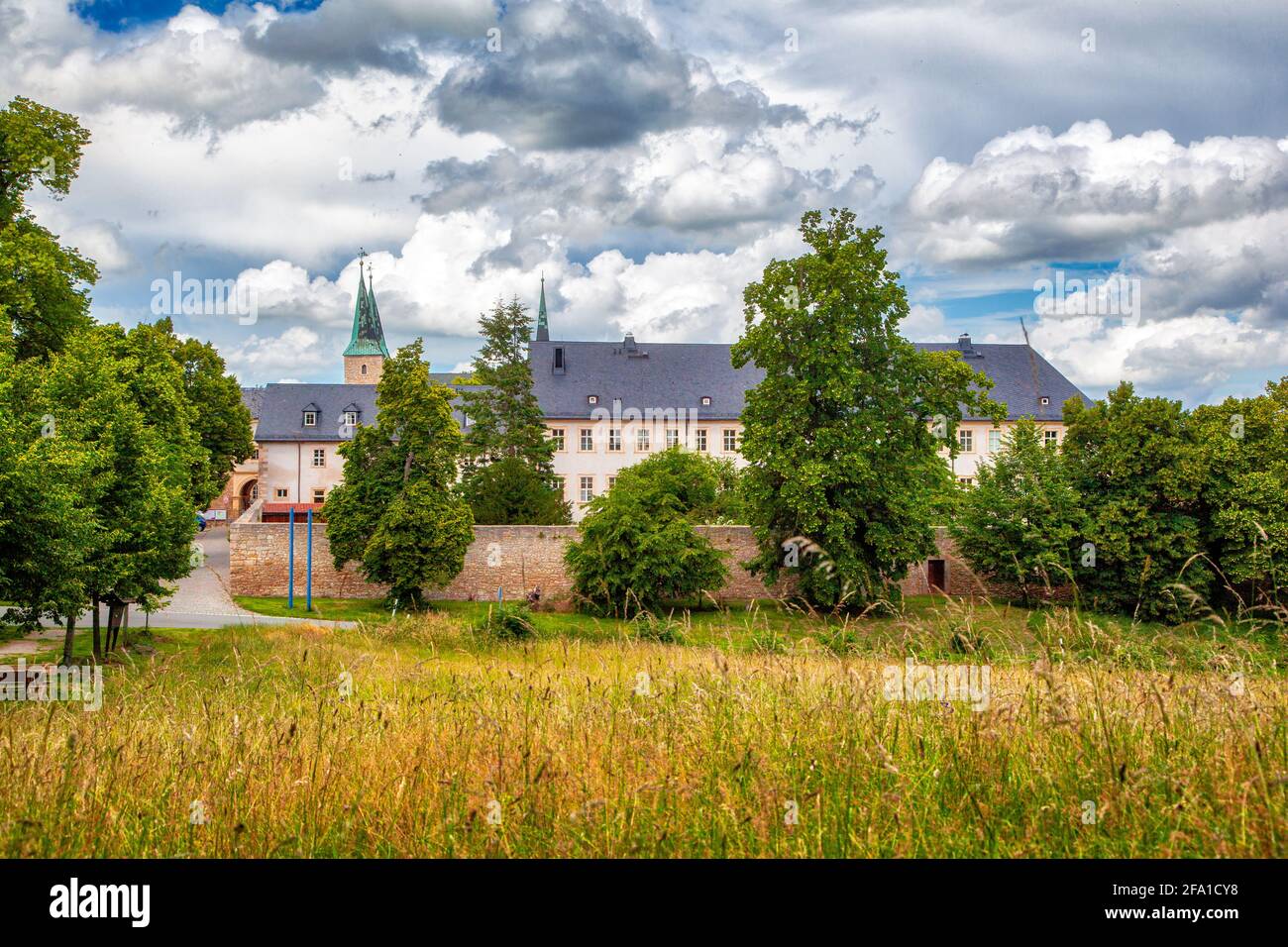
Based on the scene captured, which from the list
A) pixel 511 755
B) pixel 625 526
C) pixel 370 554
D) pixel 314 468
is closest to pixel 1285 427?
pixel 625 526

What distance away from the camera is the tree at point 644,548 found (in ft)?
105

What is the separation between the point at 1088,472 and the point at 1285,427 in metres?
6.08

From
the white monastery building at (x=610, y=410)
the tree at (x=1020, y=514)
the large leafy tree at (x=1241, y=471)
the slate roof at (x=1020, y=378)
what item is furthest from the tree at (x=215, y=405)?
the slate roof at (x=1020, y=378)

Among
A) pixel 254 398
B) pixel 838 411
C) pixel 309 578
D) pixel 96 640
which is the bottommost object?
pixel 309 578

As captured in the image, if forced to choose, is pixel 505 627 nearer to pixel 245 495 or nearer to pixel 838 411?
pixel 838 411

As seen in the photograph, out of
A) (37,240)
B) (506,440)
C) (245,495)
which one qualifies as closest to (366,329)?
(245,495)

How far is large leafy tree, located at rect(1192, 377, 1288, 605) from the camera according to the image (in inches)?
1198

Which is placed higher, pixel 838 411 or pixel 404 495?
pixel 838 411

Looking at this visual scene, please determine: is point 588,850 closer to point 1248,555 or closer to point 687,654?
point 687,654

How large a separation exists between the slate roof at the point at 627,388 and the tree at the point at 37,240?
37.2m

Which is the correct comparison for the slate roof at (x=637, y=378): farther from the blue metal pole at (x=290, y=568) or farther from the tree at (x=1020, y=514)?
the tree at (x=1020, y=514)

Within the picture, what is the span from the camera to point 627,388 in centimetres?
6419

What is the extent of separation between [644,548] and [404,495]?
836 cm

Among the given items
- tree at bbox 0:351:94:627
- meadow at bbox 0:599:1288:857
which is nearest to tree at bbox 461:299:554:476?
tree at bbox 0:351:94:627
